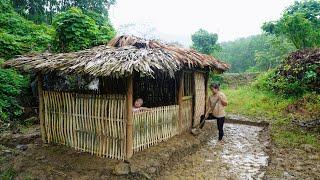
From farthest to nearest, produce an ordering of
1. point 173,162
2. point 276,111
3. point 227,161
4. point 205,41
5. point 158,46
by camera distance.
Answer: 1. point 205,41
2. point 276,111
3. point 158,46
4. point 227,161
5. point 173,162

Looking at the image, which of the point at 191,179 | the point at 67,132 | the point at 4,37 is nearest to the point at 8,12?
the point at 4,37

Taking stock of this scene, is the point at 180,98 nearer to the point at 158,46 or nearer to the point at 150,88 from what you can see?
the point at 150,88

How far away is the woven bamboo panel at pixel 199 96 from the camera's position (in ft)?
35.2

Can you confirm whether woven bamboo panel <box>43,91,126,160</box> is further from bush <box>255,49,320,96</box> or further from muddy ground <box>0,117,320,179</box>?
bush <box>255,49,320,96</box>

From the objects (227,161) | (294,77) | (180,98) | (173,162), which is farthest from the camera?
(294,77)

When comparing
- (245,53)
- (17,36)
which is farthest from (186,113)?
(245,53)

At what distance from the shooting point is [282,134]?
10.4 m

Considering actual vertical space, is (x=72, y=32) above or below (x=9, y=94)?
above

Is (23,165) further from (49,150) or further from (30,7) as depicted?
(30,7)

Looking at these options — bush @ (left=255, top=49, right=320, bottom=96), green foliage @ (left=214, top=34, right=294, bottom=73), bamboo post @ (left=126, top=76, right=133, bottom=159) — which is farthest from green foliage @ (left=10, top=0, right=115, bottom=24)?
bamboo post @ (left=126, top=76, right=133, bottom=159)

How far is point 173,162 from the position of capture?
8.01 metres

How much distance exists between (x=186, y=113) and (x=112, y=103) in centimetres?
350

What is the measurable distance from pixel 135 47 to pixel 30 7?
21.6 m

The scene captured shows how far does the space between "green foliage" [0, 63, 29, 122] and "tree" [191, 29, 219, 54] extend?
1662cm
